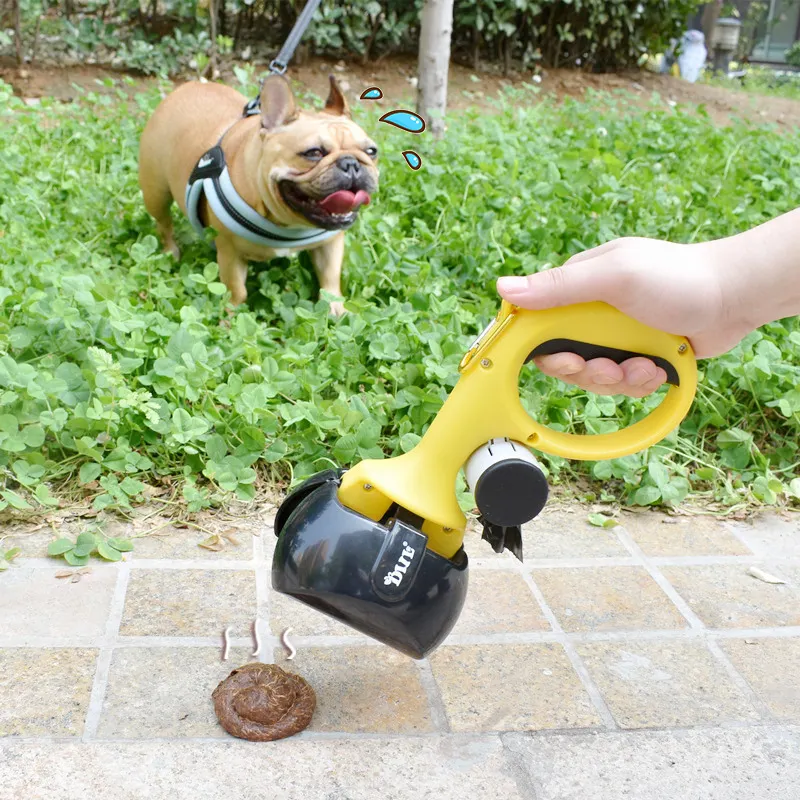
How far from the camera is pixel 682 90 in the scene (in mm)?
9758

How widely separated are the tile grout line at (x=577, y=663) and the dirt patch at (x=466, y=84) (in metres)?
5.16

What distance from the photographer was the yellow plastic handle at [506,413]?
1.39 metres

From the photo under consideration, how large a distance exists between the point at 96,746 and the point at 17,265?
2.00 metres

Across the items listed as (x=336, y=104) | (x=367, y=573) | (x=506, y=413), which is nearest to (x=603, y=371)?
(x=506, y=413)

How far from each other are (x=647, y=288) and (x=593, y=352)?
14 cm

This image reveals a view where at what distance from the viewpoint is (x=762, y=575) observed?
2211 millimetres

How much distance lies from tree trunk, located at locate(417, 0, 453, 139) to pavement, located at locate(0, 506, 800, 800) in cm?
349

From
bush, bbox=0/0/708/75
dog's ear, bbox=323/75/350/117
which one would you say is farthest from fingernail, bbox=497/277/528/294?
bush, bbox=0/0/708/75

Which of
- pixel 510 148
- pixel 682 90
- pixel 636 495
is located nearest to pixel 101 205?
pixel 510 148

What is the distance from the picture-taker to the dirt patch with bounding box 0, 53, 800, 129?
23.3 ft

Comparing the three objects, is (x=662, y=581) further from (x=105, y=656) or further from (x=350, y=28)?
(x=350, y=28)

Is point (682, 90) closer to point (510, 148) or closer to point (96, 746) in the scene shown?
point (510, 148)

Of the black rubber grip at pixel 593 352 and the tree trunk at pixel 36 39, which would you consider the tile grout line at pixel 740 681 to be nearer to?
the black rubber grip at pixel 593 352

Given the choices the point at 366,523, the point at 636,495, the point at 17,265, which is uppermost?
the point at 366,523
